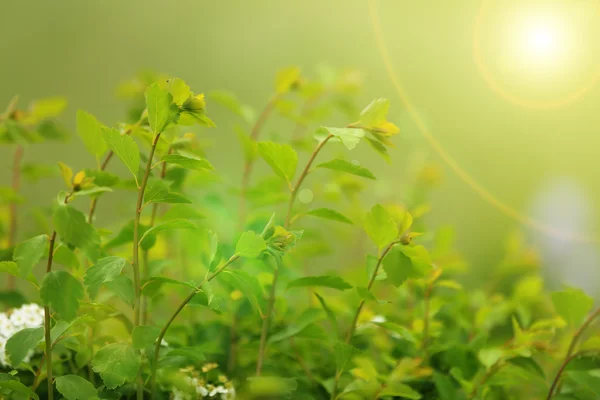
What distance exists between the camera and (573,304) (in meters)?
0.56

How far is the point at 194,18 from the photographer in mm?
1596

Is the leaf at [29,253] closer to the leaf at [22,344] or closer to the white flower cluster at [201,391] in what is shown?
the leaf at [22,344]

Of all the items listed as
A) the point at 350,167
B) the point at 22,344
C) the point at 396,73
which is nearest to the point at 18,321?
the point at 22,344

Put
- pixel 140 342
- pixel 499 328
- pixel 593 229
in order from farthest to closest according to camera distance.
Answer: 1. pixel 593 229
2. pixel 499 328
3. pixel 140 342

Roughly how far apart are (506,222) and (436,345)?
117cm

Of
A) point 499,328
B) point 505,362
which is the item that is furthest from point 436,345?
point 499,328

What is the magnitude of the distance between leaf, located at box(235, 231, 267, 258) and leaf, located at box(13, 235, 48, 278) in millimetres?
141

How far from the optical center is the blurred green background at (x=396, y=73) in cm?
147

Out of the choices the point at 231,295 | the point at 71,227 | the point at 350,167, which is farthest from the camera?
the point at 231,295

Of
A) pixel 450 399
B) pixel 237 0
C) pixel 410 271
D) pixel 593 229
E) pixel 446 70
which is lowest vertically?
pixel 450 399

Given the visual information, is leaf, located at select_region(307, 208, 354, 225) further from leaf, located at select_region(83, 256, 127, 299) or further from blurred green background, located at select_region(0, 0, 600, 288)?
blurred green background, located at select_region(0, 0, 600, 288)

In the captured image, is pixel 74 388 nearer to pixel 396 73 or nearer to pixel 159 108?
pixel 159 108

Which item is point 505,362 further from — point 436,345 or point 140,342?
point 140,342

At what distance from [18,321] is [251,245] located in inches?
12.0
